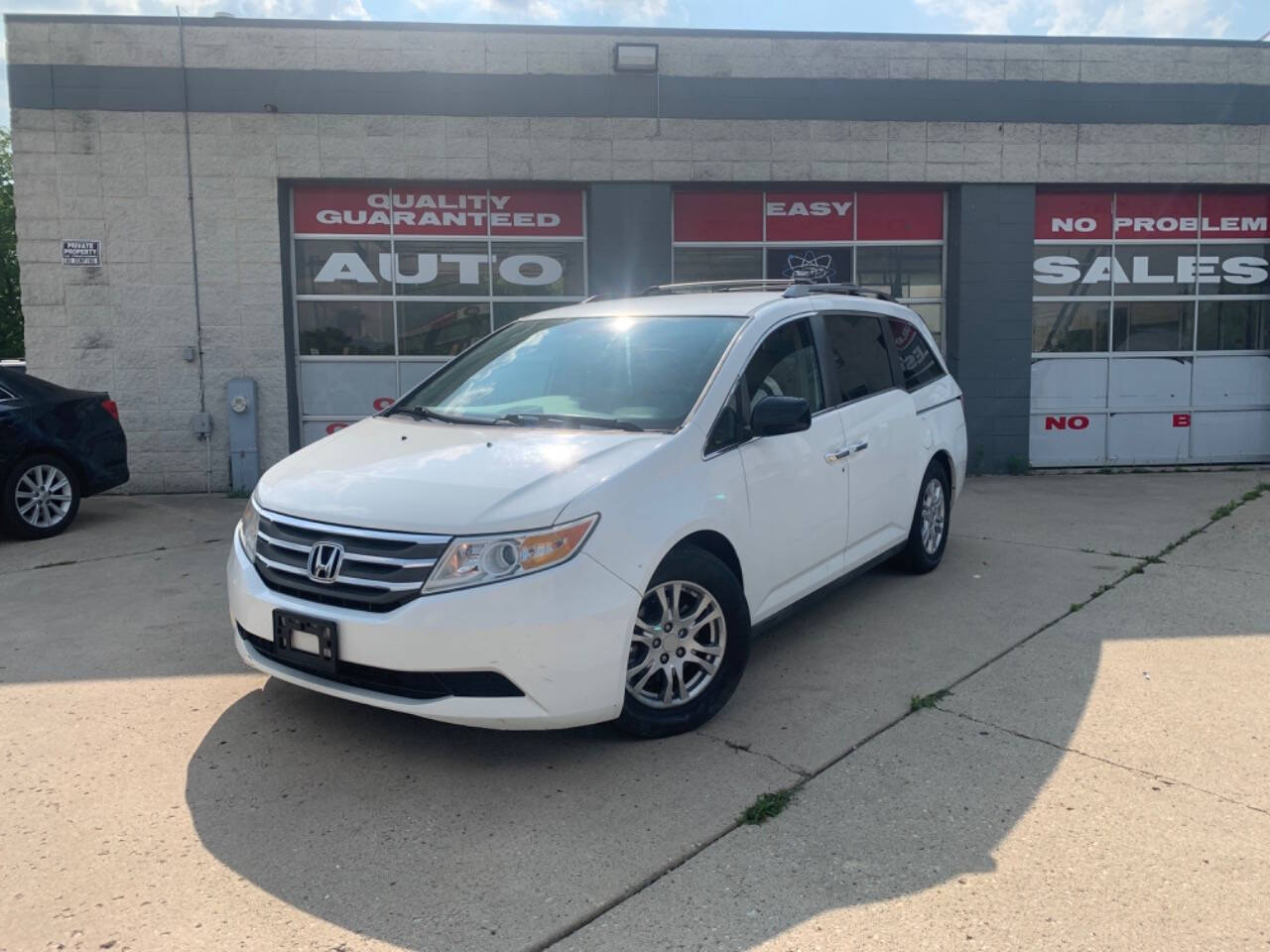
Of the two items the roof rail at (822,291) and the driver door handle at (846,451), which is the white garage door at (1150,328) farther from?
the driver door handle at (846,451)

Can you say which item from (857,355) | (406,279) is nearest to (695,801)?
(857,355)

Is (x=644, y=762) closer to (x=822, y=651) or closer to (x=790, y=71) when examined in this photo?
(x=822, y=651)

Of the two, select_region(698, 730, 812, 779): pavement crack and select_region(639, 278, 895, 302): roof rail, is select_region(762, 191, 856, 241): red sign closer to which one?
select_region(639, 278, 895, 302): roof rail

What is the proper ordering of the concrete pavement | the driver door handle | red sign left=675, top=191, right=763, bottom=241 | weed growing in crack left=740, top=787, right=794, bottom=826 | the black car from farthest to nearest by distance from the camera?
red sign left=675, top=191, right=763, bottom=241 < the black car < the driver door handle < weed growing in crack left=740, top=787, right=794, bottom=826 < the concrete pavement

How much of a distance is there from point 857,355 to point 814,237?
19.5 feet

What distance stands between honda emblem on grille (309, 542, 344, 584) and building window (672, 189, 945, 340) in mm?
8030

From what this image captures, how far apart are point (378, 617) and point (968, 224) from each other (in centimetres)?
943

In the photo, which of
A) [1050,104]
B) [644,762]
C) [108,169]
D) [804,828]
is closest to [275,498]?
[644,762]

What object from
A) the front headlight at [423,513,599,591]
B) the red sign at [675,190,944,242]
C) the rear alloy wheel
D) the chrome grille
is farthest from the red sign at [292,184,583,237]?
the front headlight at [423,513,599,591]

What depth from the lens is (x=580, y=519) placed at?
3561 millimetres

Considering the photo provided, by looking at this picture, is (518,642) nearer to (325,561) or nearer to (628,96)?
(325,561)

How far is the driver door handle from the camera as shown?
16.3ft

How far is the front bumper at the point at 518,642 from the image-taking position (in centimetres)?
342

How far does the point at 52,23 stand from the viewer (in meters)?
9.99
